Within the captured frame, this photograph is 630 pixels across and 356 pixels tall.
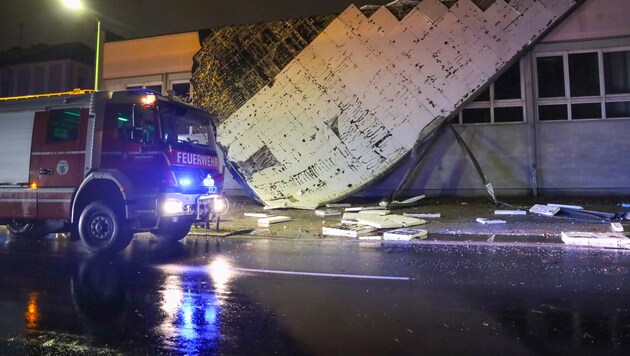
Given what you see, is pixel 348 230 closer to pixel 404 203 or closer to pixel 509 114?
pixel 404 203

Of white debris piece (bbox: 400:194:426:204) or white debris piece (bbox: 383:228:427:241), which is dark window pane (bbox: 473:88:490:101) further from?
white debris piece (bbox: 383:228:427:241)

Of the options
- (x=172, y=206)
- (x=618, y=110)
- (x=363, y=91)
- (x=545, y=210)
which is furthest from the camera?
(x=618, y=110)

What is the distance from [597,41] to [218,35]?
1383 cm

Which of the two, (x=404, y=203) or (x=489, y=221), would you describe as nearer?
(x=489, y=221)

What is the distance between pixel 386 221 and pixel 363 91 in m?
5.57

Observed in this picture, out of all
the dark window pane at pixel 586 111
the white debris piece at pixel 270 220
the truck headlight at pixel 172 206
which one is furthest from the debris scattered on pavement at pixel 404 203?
the truck headlight at pixel 172 206

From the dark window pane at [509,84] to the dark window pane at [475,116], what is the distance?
26.1 inches

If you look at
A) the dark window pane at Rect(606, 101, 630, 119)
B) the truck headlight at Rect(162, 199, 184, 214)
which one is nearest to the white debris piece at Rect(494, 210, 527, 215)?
the dark window pane at Rect(606, 101, 630, 119)

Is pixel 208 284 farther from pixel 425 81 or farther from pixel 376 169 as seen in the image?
pixel 425 81

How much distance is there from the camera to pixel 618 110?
14352mm

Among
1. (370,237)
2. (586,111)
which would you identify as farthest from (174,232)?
(586,111)

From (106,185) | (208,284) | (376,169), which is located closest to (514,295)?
(208,284)

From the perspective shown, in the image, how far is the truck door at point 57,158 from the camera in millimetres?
8047

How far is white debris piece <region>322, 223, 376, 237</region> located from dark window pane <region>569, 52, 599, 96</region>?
407 inches
